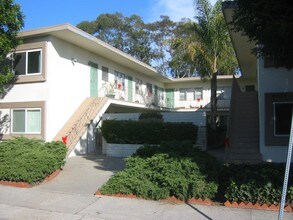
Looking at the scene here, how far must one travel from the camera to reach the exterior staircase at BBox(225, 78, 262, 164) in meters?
15.6

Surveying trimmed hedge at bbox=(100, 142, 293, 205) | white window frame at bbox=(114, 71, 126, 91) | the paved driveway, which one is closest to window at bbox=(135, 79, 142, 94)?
white window frame at bbox=(114, 71, 126, 91)

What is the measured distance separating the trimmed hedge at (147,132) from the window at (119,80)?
8.20 m

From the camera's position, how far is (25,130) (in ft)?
63.8

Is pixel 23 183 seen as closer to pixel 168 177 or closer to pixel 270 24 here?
pixel 168 177

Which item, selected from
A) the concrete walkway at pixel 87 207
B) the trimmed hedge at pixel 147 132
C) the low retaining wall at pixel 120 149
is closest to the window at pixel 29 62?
the trimmed hedge at pixel 147 132

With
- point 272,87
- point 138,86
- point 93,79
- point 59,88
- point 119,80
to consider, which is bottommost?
point 272,87

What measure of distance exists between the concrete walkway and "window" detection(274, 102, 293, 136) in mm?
7411

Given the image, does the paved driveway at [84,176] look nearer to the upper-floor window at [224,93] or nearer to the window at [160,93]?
the window at [160,93]

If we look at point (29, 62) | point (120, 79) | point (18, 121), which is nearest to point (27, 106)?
point (18, 121)

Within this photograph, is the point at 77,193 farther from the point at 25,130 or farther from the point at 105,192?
the point at 25,130

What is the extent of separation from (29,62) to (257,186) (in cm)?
1431

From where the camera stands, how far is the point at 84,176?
1316cm

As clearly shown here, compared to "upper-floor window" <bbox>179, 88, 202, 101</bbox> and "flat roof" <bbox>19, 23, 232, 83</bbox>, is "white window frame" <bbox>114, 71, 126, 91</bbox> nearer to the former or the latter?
"flat roof" <bbox>19, 23, 232, 83</bbox>

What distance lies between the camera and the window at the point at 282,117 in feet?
50.0
